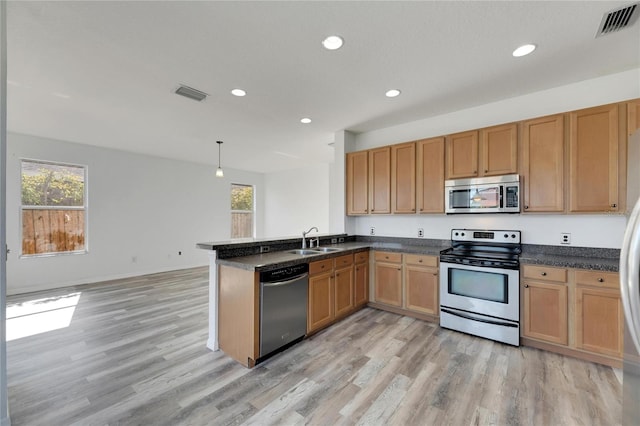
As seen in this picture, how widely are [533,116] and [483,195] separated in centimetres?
110

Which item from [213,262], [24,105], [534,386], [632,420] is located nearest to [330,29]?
[213,262]

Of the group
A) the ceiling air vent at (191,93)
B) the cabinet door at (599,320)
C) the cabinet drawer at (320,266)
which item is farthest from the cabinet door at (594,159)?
the ceiling air vent at (191,93)

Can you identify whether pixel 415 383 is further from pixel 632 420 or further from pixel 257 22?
pixel 257 22

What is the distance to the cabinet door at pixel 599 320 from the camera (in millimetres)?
2363

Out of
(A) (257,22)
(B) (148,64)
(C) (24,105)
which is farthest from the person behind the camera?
(C) (24,105)

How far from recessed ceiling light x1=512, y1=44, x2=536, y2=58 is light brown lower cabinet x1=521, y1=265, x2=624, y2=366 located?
204 cm

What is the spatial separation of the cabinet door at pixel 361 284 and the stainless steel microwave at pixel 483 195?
4.53ft

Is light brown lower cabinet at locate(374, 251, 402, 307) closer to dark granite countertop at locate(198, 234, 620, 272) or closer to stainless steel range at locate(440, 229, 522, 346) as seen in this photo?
dark granite countertop at locate(198, 234, 620, 272)

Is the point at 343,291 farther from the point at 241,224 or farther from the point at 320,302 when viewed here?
the point at 241,224

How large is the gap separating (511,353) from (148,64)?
14.7 ft

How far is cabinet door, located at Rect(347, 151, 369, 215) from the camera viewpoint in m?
4.34

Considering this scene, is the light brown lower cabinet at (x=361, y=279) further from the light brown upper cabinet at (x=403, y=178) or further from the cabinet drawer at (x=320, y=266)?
the light brown upper cabinet at (x=403, y=178)

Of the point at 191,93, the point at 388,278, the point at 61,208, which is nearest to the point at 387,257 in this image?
the point at 388,278

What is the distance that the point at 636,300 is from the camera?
1092 millimetres
